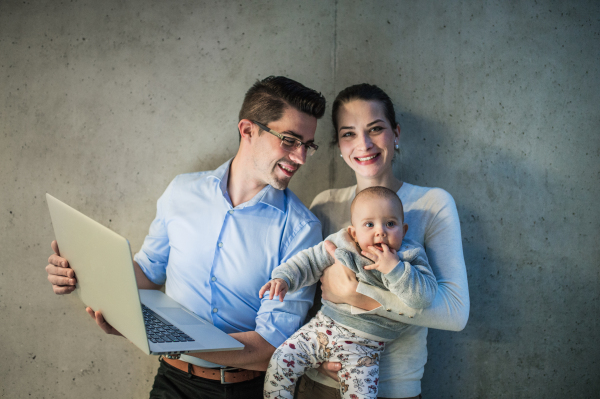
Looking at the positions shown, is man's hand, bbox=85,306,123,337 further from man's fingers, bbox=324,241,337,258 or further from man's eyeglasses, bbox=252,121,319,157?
man's eyeglasses, bbox=252,121,319,157

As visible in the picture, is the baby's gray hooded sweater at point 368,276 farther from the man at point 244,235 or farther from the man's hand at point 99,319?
the man's hand at point 99,319

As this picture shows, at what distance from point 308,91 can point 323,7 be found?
679 mm

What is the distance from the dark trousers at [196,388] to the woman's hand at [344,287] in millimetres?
611

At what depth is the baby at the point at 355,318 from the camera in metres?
1.54

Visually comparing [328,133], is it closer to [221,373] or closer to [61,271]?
[221,373]

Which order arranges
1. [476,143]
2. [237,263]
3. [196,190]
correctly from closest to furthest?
1. [237,263]
2. [196,190]
3. [476,143]

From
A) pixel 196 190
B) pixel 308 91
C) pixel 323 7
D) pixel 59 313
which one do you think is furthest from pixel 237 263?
pixel 323 7

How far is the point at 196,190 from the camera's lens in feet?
6.59

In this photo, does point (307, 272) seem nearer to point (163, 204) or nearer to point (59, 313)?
point (163, 204)

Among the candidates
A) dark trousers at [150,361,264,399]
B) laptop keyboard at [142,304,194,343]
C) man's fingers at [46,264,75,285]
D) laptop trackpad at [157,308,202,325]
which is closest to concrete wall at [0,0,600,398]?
dark trousers at [150,361,264,399]

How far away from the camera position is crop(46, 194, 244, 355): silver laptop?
1.20 metres

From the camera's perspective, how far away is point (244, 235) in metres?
1.88

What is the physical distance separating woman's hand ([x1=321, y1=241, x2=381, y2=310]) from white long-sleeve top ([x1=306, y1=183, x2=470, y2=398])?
5cm

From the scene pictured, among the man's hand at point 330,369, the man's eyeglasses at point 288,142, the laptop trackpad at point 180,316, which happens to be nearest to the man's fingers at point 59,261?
the laptop trackpad at point 180,316
